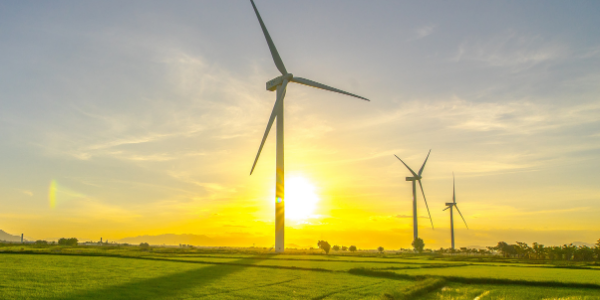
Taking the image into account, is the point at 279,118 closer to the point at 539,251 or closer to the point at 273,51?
→ the point at 273,51

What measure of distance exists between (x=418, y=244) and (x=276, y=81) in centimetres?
11738

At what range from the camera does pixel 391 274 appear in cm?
4866

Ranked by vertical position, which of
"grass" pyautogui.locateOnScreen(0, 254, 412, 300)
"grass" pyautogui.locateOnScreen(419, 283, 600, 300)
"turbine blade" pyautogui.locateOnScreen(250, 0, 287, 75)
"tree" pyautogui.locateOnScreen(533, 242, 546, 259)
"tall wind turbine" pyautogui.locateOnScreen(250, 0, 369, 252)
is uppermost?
"turbine blade" pyautogui.locateOnScreen(250, 0, 287, 75)

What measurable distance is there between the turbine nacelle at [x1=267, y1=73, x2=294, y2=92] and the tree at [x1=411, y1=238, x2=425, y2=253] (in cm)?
10719

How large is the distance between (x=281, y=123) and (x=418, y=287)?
186ft

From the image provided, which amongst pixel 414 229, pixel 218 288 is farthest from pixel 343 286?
pixel 414 229

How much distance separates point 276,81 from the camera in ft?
297

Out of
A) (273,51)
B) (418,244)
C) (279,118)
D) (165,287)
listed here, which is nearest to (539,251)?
(418,244)

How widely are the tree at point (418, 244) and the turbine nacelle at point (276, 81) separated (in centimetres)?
10719

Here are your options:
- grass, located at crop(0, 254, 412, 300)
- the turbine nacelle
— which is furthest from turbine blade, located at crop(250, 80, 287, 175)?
grass, located at crop(0, 254, 412, 300)

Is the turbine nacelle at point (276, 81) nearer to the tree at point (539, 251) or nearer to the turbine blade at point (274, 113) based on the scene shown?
the turbine blade at point (274, 113)

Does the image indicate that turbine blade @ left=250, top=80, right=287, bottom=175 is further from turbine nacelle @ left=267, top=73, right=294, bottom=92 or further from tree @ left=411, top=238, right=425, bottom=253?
tree @ left=411, top=238, right=425, bottom=253

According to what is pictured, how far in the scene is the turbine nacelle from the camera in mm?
87125

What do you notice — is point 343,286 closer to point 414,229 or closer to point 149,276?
point 149,276
